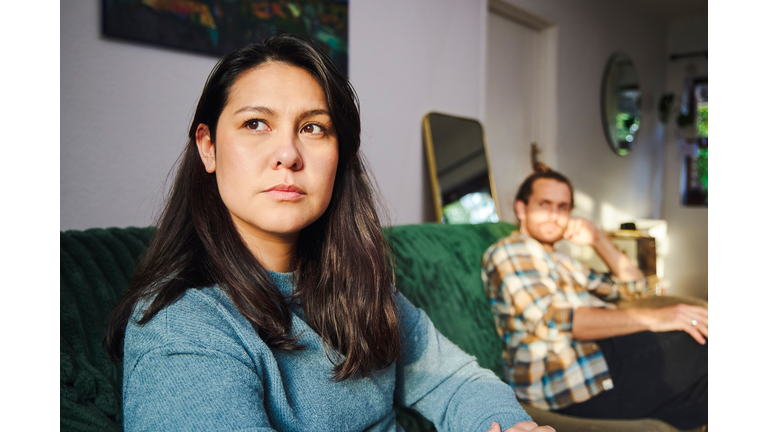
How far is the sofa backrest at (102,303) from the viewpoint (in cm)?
83

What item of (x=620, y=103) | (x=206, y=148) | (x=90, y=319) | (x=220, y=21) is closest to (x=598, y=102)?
(x=620, y=103)

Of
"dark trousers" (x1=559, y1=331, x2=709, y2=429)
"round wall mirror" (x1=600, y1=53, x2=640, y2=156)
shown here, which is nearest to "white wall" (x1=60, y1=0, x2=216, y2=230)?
"dark trousers" (x1=559, y1=331, x2=709, y2=429)

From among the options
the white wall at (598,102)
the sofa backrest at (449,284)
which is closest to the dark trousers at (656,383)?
the sofa backrest at (449,284)

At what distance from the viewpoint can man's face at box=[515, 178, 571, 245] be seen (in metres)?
1.82

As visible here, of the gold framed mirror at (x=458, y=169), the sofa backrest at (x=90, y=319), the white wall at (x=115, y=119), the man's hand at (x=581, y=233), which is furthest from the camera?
the gold framed mirror at (x=458, y=169)

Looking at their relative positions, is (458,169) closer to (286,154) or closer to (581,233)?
(581,233)

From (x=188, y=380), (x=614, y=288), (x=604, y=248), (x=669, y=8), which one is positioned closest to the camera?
(x=188, y=380)

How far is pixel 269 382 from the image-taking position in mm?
667

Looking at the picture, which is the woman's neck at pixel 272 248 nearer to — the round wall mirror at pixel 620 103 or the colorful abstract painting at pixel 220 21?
the colorful abstract painting at pixel 220 21

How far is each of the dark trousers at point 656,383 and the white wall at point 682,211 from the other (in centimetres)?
358

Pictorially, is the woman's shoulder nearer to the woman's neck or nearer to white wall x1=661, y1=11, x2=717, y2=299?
the woman's neck

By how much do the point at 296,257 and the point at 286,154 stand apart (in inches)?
8.6

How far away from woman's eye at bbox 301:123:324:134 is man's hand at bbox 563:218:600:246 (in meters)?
1.69
